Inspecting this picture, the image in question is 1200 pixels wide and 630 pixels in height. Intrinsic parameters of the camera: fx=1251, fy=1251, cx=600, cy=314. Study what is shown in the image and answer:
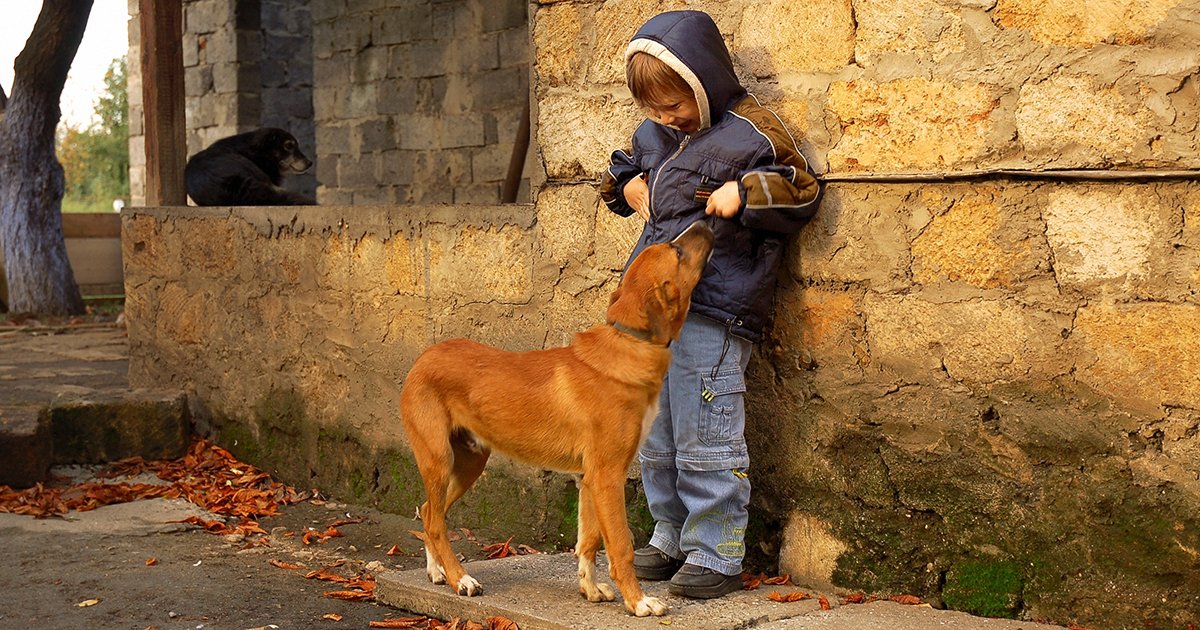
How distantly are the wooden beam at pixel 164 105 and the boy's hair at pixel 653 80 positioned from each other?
4.06m

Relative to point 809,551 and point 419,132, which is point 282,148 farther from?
point 809,551

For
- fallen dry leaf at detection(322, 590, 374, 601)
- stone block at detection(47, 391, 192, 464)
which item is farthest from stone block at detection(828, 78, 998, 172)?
stone block at detection(47, 391, 192, 464)

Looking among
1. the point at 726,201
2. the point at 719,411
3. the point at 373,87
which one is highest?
the point at 373,87

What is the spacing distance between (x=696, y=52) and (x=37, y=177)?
10.6 m

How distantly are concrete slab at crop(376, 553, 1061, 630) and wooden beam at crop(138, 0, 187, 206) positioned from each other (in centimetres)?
374

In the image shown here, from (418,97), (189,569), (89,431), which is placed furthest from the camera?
(418,97)

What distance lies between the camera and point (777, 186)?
3.56 metres

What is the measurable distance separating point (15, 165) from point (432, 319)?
8.99m

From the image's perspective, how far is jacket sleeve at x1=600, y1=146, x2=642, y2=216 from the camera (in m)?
4.00

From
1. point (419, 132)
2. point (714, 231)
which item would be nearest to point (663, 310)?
point (714, 231)

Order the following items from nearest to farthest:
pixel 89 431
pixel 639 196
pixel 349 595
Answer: pixel 639 196 → pixel 349 595 → pixel 89 431

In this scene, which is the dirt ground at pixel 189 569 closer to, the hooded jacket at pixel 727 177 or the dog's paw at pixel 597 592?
the dog's paw at pixel 597 592

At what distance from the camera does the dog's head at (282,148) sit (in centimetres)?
905

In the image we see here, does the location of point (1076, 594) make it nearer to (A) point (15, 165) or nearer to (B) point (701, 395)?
(B) point (701, 395)
